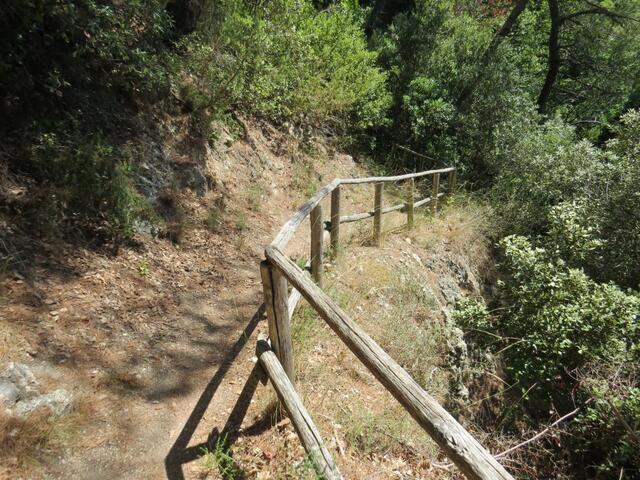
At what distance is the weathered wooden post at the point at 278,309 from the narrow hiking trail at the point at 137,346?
51 centimetres

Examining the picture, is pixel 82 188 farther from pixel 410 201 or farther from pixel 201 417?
pixel 410 201

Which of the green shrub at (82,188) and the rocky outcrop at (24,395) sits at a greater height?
the green shrub at (82,188)

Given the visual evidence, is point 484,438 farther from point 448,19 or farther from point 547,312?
point 448,19

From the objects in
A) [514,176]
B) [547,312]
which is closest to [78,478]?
[547,312]

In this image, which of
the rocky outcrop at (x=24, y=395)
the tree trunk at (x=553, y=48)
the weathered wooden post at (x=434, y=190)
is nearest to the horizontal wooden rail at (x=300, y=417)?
the rocky outcrop at (x=24, y=395)

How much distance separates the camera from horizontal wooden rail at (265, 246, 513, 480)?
135cm

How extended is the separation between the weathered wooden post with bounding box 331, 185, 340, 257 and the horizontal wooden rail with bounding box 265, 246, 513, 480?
274cm

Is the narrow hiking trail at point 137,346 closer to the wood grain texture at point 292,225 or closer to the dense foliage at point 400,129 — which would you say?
the dense foliage at point 400,129

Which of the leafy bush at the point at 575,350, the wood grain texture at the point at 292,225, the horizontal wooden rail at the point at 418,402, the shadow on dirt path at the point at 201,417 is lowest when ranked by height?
the leafy bush at the point at 575,350

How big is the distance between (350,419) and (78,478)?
6.48ft

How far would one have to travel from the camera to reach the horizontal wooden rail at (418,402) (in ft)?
4.44

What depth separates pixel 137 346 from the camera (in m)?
3.50

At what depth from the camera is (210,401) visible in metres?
3.14

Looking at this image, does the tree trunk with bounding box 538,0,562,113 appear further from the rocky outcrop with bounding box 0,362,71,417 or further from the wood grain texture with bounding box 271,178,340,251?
the rocky outcrop with bounding box 0,362,71,417
